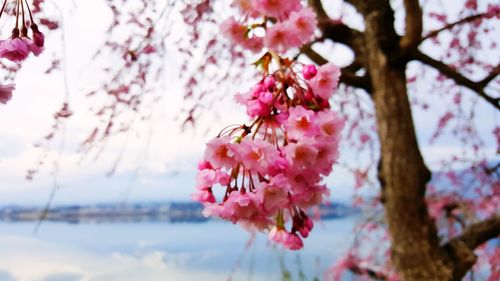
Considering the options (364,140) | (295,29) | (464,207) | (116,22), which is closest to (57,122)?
(116,22)

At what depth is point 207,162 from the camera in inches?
38.0

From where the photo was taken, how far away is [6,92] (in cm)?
92

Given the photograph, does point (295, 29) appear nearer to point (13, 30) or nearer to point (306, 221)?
point (306, 221)

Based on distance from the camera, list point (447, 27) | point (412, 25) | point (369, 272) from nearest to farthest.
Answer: point (447, 27) < point (412, 25) < point (369, 272)

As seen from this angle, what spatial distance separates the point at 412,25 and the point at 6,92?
181cm

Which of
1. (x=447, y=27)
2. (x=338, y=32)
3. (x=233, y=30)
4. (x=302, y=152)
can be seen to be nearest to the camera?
(x=302, y=152)

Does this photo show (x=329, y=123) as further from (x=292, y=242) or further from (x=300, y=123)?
(x=292, y=242)

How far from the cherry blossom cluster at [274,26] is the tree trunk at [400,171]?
1.32m

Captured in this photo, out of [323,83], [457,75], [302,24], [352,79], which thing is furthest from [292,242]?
[457,75]

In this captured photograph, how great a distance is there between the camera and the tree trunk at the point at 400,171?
2176 millimetres

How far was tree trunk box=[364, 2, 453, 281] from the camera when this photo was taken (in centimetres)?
218

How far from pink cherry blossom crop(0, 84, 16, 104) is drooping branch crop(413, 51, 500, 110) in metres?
1.75

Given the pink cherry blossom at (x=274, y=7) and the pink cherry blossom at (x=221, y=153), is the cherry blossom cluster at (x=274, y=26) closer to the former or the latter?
the pink cherry blossom at (x=274, y=7)

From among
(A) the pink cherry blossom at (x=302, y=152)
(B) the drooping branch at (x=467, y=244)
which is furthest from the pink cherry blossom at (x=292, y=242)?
(B) the drooping branch at (x=467, y=244)
